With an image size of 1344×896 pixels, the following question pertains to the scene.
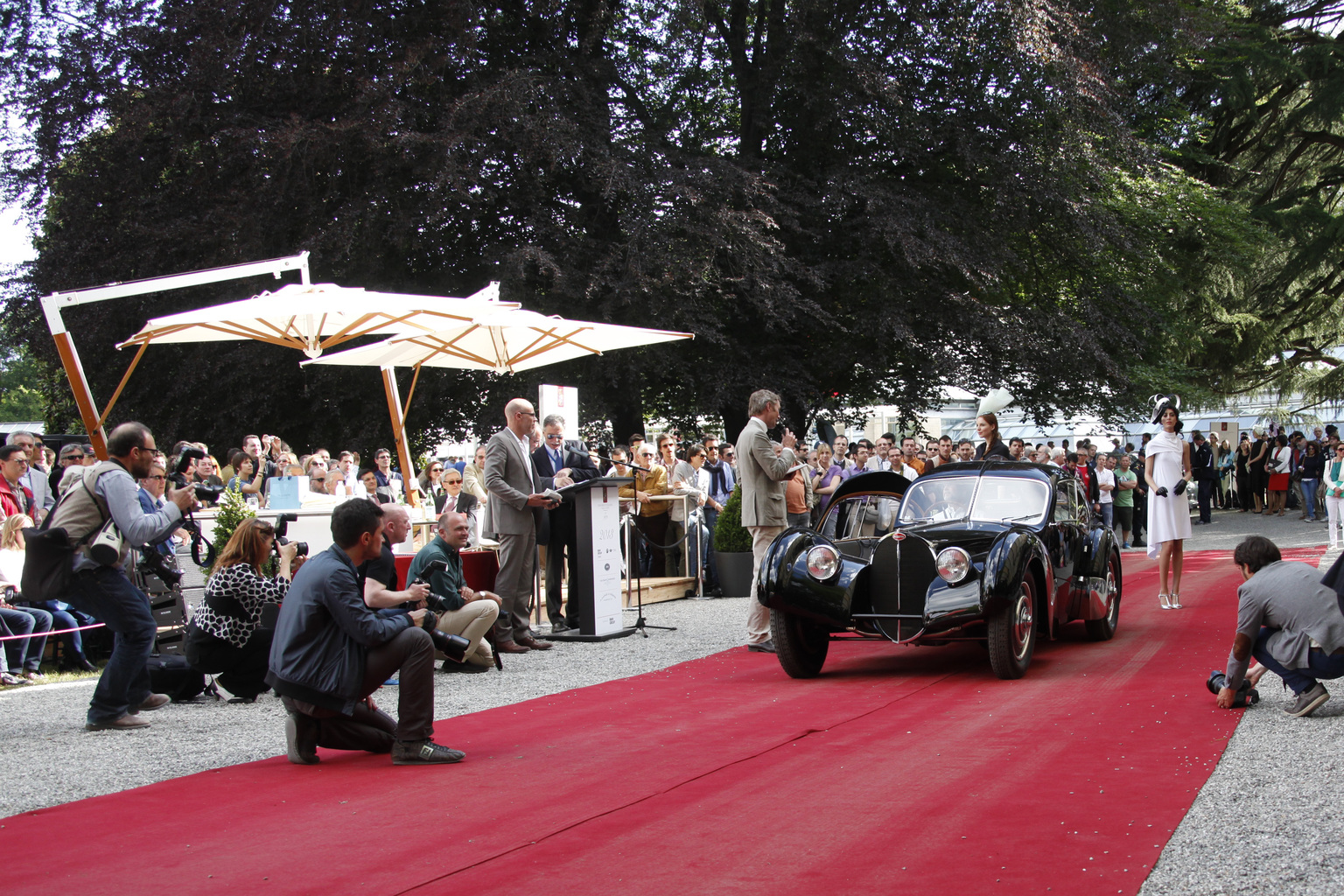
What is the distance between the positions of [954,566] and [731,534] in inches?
264

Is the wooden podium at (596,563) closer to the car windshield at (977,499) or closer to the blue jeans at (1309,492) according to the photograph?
the car windshield at (977,499)

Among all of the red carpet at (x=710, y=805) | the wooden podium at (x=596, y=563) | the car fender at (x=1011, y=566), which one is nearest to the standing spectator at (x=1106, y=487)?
the wooden podium at (x=596, y=563)

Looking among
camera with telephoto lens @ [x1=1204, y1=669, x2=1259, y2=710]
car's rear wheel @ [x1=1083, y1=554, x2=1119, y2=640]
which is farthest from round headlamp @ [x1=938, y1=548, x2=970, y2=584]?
car's rear wheel @ [x1=1083, y1=554, x2=1119, y2=640]

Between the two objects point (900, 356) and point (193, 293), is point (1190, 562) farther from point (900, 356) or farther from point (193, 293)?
point (193, 293)

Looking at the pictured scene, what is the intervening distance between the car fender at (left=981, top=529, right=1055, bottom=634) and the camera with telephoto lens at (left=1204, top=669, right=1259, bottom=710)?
1417 mm

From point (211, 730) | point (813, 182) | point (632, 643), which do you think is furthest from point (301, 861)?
point (813, 182)

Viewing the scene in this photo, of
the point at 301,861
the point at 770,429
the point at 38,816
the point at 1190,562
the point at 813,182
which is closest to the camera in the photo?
the point at 301,861

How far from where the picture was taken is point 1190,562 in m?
17.0

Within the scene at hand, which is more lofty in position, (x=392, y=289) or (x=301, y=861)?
(x=392, y=289)

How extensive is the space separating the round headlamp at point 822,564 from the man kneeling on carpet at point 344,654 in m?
3.13

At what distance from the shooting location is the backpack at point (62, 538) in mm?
6902

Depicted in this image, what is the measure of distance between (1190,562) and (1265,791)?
43.3 feet

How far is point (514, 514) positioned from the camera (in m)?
10.5

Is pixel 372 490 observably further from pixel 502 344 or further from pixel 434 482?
pixel 502 344
